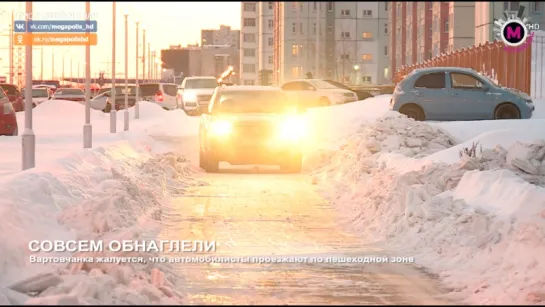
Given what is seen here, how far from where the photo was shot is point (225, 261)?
11062mm

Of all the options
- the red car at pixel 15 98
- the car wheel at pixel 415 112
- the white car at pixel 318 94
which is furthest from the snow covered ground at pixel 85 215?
the white car at pixel 318 94

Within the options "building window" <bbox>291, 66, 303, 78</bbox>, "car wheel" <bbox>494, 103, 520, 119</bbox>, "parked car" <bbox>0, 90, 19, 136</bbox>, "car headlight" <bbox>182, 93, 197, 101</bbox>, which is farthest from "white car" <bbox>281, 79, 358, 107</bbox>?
"building window" <bbox>291, 66, 303, 78</bbox>

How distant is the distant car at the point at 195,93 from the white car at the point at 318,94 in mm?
3413

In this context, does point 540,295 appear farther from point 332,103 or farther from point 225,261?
point 332,103

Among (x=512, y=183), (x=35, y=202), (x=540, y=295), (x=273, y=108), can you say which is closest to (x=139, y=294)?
(x=540, y=295)

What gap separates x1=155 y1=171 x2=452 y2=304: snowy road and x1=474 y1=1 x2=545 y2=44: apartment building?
42.1 meters

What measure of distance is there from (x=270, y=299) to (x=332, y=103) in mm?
38879

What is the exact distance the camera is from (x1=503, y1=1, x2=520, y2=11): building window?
64.1 metres

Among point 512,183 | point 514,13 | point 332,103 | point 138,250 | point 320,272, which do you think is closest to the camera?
point 138,250

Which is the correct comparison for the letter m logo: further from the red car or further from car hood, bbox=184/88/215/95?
the red car

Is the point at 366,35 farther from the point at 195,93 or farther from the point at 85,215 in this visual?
the point at 85,215

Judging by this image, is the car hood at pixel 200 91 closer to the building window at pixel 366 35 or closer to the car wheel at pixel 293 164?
the car wheel at pixel 293 164

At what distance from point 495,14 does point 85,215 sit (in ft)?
178

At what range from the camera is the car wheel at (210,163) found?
23047mm
